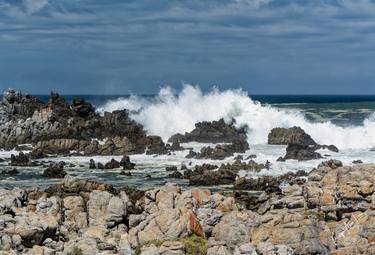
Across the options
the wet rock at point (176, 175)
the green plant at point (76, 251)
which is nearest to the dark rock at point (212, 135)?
the wet rock at point (176, 175)

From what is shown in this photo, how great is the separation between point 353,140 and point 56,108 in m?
33.1

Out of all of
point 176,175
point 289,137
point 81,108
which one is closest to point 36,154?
point 176,175

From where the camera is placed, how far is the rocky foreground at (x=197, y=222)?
25.6 m

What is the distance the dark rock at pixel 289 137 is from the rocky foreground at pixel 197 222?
4184 centimetres

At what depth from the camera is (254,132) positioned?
87.8 meters

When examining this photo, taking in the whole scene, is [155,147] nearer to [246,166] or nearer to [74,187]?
[246,166]

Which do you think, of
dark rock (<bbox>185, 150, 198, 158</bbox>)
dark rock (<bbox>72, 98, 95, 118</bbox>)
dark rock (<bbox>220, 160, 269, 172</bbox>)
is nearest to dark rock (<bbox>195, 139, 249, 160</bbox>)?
dark rock (<bbox>185, 150, 198, 158</bbox>)

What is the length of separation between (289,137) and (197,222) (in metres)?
49.6

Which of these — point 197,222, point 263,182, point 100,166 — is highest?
point 197,222

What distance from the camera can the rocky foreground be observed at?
25562 mm

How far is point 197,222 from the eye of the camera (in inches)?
1083

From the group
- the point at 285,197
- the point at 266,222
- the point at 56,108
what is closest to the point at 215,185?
the point at 285,197

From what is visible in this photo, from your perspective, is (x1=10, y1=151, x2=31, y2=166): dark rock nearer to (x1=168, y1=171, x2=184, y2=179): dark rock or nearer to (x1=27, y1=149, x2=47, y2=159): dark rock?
(x1=27, y1=149, x2=47, y2=159): dark rock

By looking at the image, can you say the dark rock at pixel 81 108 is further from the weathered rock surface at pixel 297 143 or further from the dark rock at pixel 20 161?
the weathered rock surface at pixel 297 143
